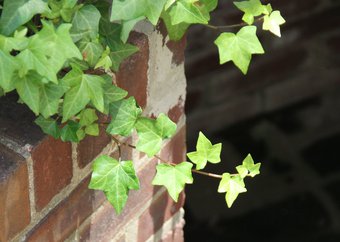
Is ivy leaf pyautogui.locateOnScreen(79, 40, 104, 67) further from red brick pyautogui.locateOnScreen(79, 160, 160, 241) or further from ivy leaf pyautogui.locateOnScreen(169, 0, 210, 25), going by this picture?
red brick pyautogui.locateOnScreen(79, 160, 160, 241)

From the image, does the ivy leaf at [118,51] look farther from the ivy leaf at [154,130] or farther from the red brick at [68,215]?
the red brick at [68,215]

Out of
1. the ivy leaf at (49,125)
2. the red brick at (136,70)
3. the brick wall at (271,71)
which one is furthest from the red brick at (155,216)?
the brick wall at (271,71)

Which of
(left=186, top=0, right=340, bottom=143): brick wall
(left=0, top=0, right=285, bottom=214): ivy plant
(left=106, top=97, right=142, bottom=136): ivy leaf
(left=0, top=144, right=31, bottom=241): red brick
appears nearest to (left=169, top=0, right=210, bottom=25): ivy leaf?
(left=0, top=0, right=285, bottom=214): ivy plant

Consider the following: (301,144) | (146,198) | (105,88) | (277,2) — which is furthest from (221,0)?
(105,88)

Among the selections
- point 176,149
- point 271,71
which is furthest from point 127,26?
point 271,71

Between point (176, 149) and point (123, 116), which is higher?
point (123, 116)

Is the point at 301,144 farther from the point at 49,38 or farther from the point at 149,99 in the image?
the point at 49,38

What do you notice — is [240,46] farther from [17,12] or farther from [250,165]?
[17,12]
